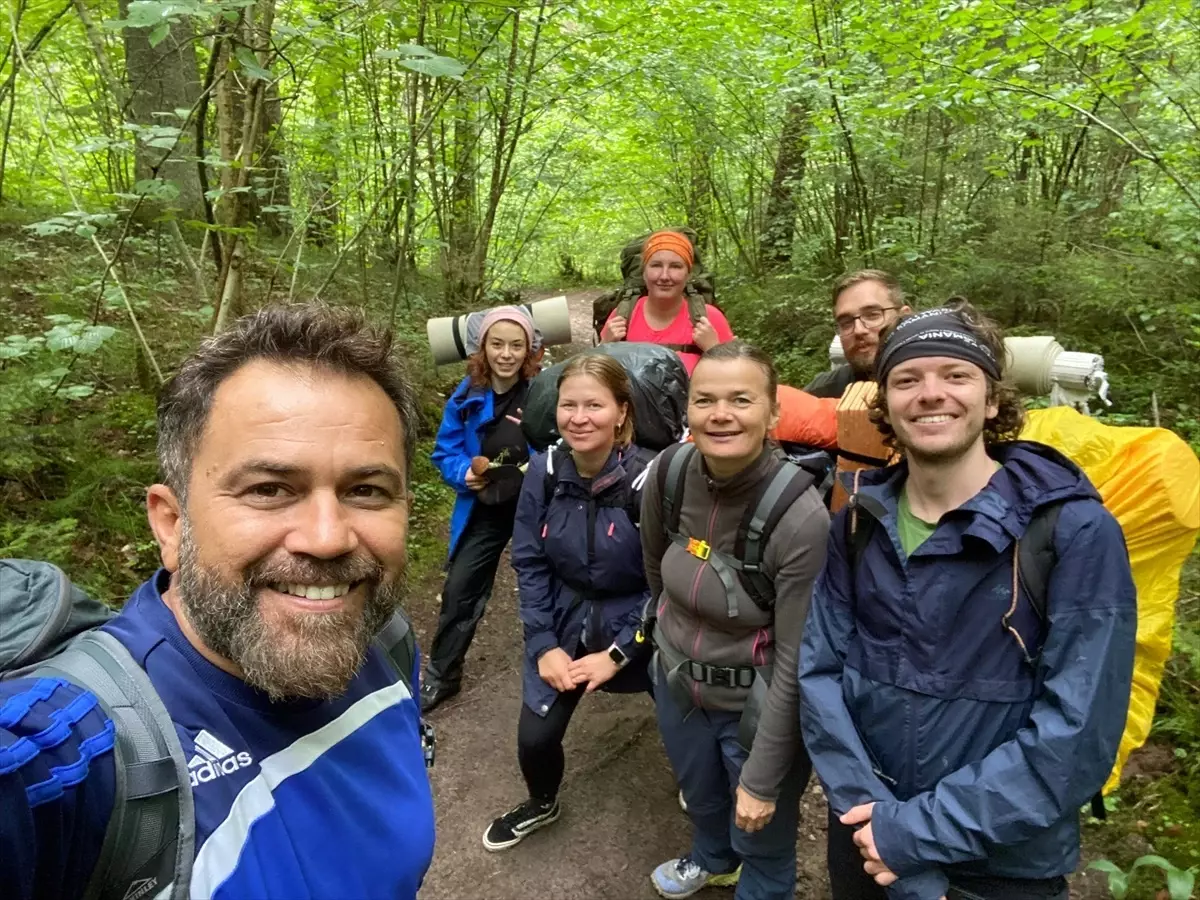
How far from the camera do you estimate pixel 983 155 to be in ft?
25.9

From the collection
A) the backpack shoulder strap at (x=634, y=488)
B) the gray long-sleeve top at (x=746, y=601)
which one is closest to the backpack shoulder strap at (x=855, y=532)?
the gray long-sleeve top at (x=746, y=601)

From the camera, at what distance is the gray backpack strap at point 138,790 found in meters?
0.96

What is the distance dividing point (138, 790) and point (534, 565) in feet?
7.86

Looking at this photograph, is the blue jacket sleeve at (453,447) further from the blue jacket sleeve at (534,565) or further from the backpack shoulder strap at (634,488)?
the backpack shoulder strap at (634,488)

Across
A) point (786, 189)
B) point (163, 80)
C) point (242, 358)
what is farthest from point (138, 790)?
point (786, 189)

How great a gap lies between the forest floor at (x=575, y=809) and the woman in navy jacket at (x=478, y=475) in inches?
16.1

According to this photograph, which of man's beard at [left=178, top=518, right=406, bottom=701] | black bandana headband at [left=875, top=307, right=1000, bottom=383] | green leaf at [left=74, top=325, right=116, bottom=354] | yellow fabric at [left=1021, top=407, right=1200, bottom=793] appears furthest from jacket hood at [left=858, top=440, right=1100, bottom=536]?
green leaf at [left=74, top=325, right=116, bottom=354]

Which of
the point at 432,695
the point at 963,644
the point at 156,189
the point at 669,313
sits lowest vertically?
the point at 432,695

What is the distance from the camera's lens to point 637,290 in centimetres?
555

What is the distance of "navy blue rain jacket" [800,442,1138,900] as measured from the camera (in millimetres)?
1704

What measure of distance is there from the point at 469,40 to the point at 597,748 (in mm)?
5771

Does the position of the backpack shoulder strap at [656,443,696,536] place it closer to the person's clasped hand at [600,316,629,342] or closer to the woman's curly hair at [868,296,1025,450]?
the woman's curly hair at [868,296,1025,450]

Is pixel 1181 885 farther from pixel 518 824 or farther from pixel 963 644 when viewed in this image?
pixel 518 824

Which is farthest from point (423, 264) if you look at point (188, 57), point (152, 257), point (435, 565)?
point (435, 565)
